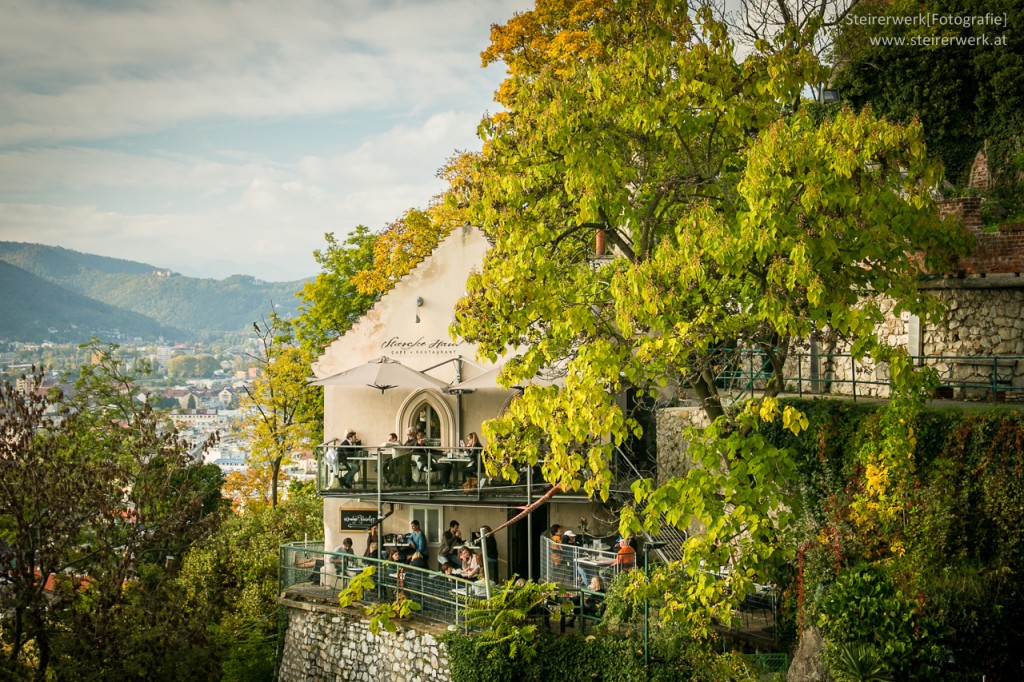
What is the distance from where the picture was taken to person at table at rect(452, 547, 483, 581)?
18203mm

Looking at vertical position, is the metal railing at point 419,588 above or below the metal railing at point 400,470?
below

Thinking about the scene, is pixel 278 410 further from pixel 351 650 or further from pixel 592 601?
pixel 592 601

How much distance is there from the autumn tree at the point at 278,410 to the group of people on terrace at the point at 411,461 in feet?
41.0

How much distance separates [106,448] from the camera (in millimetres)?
28922

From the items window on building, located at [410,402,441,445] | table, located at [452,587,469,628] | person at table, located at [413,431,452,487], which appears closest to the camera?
table, located at [452,587,469,628]

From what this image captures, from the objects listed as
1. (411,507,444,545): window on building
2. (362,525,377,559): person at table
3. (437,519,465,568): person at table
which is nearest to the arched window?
(411,507,444,545): window on building

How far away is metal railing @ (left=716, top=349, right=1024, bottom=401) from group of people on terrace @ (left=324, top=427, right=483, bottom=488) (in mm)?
5603

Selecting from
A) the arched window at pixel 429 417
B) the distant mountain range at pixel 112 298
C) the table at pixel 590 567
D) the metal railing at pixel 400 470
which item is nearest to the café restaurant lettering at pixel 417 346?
the arched window at pixel 429 417

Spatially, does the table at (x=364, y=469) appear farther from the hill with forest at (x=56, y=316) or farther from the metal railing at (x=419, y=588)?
the hill with forest at (x=56, y=316)

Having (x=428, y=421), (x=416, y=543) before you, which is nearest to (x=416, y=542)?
(x=416, y=543)

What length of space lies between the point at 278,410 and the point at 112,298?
73148 millimetres

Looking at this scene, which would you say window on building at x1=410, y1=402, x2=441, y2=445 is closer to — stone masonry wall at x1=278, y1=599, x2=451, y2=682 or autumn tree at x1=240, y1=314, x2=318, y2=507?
stone masonry wall at x1=278, y1=599, x2=451, y2=682

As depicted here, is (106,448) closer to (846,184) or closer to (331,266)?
(331,266)

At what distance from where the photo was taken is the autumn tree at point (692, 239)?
1231 centimetres
